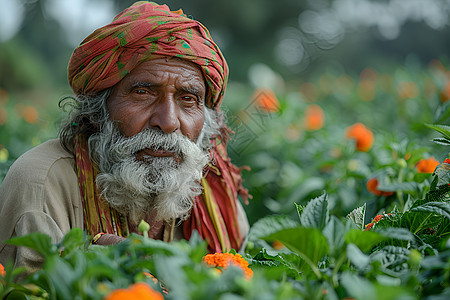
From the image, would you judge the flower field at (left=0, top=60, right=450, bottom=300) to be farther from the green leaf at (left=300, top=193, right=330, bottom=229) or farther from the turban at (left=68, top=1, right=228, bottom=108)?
the turban at (left=68, top=1, right=228, bottom=108)

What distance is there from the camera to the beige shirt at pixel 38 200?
1547 millimetres

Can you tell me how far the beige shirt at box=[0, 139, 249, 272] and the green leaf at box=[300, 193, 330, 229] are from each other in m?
0.90

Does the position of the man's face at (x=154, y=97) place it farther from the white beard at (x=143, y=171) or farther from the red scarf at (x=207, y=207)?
the red scarf at (x=207, y=207)

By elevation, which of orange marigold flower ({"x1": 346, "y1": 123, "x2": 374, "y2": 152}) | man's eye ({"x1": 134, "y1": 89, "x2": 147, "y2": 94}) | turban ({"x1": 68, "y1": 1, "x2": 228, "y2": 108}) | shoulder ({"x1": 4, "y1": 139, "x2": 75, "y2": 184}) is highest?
turban ({"x1": 68, "y1": 1, "x2": 228, "y2": 108})

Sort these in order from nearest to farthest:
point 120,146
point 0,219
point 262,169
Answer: point 0,219 → point 120,146 → point 262,169

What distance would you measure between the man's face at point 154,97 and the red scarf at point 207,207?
233 mm

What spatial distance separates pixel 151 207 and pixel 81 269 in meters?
1.06

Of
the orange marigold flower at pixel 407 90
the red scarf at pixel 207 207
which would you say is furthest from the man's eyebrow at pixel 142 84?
the orange marigold flower at pixel 407 90

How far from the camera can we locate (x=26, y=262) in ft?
4.82

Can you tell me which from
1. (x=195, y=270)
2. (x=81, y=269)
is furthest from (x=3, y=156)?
(x=195, y=270)

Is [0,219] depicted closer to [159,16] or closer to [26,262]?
[26,262]

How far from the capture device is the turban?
1835mm

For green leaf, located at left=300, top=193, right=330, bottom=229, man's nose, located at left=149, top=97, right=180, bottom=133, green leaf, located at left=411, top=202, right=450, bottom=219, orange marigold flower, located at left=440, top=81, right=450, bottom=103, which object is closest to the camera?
green leaf, located at left=300, top=193, right=330, bottom=229

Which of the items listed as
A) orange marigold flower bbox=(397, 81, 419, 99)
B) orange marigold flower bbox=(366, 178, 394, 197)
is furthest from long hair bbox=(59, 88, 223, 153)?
orange marigold flower bbox=(397, 81, 419, 99)
